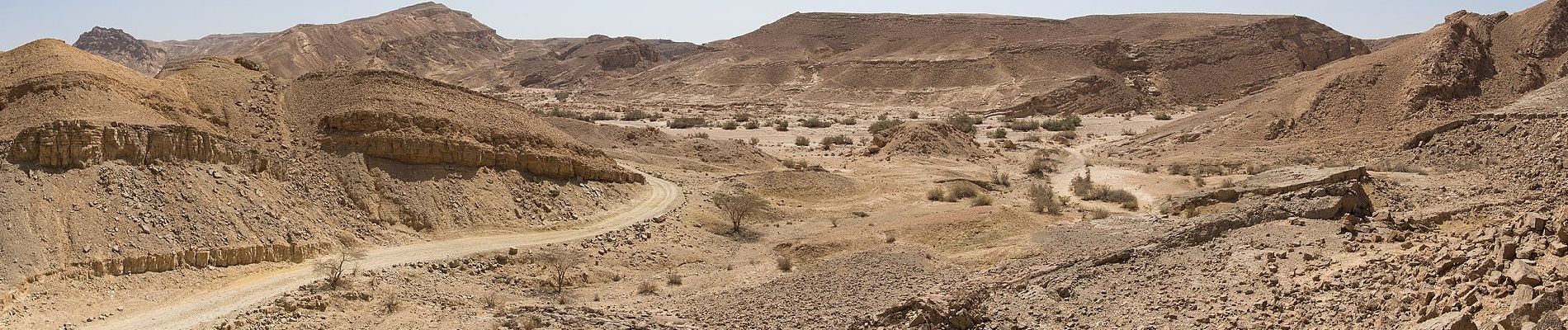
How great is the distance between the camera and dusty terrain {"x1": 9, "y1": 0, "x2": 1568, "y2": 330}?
36.2 ft

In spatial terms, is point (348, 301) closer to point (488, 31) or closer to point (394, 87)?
point (394, 87)

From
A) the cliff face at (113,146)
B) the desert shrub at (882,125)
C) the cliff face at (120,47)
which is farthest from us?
the cliff face at (120,47)

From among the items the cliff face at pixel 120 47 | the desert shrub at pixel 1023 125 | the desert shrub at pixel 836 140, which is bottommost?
the desert shrub at pixel 1023 125

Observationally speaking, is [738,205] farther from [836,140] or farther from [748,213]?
[836,140]

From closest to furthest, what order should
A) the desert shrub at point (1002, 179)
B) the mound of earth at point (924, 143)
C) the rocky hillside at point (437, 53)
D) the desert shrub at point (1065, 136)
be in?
the desert shrub at point (1002, 179), the mound of earth at point (924, 143), the desert shrub at point (1065, 136), the rocky hillside at point (437, 53)

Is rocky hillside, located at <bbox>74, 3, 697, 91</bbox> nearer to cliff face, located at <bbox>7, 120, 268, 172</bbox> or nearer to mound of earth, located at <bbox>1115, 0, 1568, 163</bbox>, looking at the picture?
mound of earth, located at <bbox>1115, 0, 1568, 163</bbox>

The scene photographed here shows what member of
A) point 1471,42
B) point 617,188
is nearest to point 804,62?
point 1471,42

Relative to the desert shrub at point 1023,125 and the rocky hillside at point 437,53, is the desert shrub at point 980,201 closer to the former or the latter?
the desert shrub at point 1023,125

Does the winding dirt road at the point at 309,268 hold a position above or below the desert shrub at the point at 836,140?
above

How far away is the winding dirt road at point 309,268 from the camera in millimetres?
12148

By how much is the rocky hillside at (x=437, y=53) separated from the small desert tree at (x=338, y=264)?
184 ft

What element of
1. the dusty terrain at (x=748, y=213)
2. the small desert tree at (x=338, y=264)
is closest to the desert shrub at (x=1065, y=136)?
the dusty terrain at (x=748, y=213)

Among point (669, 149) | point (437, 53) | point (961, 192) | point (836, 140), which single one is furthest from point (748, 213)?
point (437, 53)

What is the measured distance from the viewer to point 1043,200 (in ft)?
65.9
